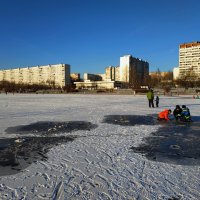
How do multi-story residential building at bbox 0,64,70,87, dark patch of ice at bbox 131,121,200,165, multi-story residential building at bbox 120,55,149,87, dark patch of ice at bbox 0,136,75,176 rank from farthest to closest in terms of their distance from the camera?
1. multi-story residential building at bbox 0,64,70,87
2. multi-story residential building at bbox 120,55,149,87
3. dark patch of ice at bbox 131,121,200,165
4. dark patch of ice at bbox 0,136,75,176

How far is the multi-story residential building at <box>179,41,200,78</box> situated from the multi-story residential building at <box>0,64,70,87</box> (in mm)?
64005

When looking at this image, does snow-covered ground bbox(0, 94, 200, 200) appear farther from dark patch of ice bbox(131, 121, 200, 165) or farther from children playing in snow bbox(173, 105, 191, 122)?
children playing in snow bbox(173, 105, 191, 122)

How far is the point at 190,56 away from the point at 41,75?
87135 mm

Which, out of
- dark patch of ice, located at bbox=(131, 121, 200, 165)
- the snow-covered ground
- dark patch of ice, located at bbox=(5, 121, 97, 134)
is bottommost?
the snow-covered ground

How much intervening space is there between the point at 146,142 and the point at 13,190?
13.7ft

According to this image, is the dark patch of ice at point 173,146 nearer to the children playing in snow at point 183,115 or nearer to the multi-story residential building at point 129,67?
the children playing in snow at point 183,115

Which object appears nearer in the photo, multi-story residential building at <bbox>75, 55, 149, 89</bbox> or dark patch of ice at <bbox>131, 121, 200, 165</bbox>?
dark patch of ice at <bbox>131, 121, 200, 165</bbox>

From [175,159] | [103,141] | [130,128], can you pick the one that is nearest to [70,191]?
[175,159]

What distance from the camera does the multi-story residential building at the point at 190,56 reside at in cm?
11031

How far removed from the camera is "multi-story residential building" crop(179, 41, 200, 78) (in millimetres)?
110312

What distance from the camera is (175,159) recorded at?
541 cm

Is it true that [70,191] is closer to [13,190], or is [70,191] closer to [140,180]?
[13,190]

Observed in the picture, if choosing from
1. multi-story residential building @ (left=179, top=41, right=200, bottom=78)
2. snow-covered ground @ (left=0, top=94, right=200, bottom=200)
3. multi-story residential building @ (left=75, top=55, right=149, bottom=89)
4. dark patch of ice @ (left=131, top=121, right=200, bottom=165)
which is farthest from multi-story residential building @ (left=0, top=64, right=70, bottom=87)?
snow-covered ground @ (left=0, top=94, right=200, bottom=200)

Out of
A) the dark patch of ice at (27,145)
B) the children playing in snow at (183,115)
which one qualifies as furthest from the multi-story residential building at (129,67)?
the dark patch of ice at (27,145)
